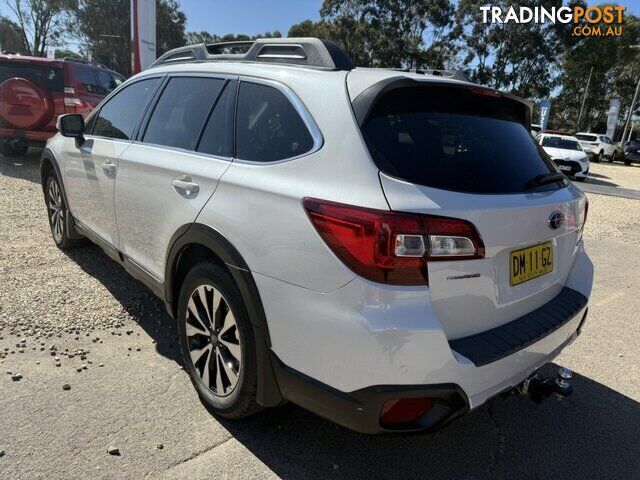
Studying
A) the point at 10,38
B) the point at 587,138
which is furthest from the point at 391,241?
the point at 10,38

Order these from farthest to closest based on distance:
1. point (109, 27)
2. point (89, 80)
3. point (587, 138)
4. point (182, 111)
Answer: point (109, 27), point (587, 138), point (89, 80), point (182, 111)

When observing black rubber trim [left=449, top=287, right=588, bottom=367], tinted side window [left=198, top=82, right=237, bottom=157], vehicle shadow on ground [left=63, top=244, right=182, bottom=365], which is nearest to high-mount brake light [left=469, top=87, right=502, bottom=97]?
black rubber trim [left=449, top=287, right=588, bottom=367]

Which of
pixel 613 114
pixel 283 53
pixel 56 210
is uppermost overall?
pixel 613 114

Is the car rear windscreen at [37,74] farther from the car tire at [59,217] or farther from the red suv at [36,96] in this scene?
the car tire at [59,217]

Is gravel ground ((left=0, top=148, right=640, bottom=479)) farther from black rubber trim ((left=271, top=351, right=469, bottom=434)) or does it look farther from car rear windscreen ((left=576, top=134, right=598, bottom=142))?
car rear windscreen ((left=576, top=134, right=598, bottom=142))

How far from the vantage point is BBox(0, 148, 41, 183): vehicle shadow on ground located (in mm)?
8646

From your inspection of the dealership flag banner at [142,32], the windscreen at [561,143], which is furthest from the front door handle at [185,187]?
the windscreen at [561,143]

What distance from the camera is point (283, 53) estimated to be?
8.50 ft

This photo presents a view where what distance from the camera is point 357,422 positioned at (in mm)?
1824

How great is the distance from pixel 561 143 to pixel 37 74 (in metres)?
17.1

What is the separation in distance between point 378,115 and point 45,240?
454 cm

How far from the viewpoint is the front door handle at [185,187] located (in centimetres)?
247

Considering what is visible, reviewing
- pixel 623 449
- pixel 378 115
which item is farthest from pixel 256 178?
pixel 623 449

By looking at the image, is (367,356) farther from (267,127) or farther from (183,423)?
(183,423)
